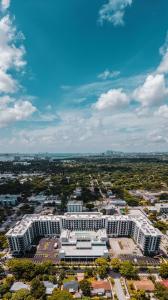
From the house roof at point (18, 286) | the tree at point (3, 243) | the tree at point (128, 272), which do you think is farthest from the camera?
the tree at point (3, 243)

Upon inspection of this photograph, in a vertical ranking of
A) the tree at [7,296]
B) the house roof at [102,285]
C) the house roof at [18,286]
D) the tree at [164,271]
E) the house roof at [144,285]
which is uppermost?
the tree at [164,271]

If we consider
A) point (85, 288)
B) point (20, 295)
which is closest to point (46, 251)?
point (20, 295)

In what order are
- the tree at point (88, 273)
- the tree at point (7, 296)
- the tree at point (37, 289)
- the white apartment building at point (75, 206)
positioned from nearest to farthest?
the tree at point (37, 289) < the tree at point (7, 296) < the tree at point (88, 273) < the white apartment building at point (75, 206)

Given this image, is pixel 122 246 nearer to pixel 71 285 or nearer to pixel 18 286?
pixel 71 285

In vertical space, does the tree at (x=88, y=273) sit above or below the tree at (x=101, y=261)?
below

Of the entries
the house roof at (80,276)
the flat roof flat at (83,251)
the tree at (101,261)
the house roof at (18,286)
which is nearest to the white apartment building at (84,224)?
the flat roof flat at (83,251)

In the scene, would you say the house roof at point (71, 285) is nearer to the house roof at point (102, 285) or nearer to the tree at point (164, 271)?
the house roof at point (102, 285)

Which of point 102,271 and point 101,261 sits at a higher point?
point 101,261

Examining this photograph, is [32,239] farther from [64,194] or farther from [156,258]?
[64,194]
